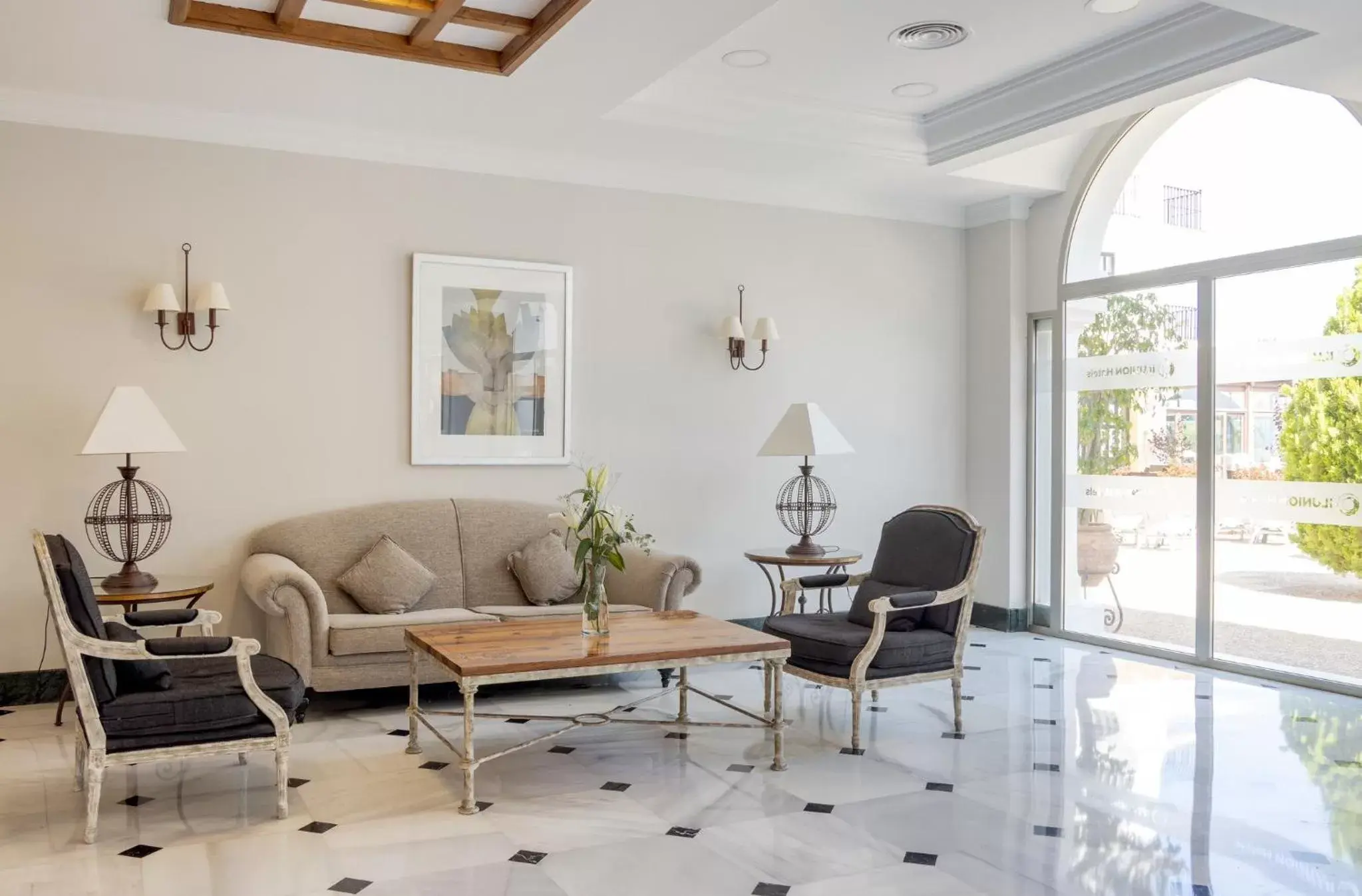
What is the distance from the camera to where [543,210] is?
690cm

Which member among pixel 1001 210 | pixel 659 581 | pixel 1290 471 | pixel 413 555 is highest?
pixel 1001 210

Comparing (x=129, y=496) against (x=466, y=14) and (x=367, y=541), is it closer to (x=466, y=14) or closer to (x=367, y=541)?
(x=367, y=541)

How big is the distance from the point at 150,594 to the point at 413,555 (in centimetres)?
147

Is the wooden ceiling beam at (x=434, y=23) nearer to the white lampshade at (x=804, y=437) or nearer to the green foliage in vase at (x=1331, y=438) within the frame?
the white lampshade at (x=804, y=437)

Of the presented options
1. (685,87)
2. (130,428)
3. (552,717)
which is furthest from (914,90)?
(130,428)

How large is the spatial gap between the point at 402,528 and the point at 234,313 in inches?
56.9

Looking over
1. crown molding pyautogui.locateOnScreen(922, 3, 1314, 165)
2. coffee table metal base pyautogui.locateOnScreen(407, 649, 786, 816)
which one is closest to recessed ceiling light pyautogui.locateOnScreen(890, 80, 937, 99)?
Result: crown molding pyautogui.locateOnScreen(922, 3, 1314, 165)

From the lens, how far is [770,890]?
11.3 feet

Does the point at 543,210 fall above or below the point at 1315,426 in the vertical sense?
above

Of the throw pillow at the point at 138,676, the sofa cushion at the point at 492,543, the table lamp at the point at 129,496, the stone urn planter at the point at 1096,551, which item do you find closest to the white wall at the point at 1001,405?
the stone urn planter at the point at 1096,551

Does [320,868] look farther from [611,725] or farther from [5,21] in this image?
[5,21]

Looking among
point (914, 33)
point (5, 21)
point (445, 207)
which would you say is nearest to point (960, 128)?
point (914, 33)

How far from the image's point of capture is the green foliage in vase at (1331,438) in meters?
6.05

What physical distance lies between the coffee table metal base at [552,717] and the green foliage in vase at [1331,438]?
313cm
